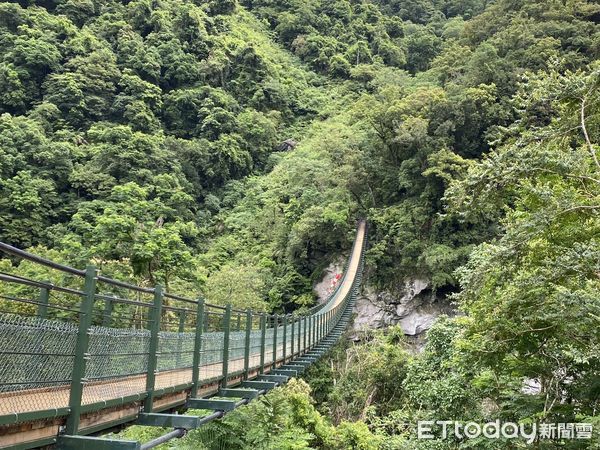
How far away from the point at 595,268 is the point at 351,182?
53.2 ft

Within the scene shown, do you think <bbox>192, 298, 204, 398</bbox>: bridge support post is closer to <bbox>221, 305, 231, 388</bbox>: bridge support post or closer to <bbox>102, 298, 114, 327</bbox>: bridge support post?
<bbox>221, 305, 231, 388</bbox>: bridge support post

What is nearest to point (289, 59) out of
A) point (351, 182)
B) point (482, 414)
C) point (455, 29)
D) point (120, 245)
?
point (455, 29)

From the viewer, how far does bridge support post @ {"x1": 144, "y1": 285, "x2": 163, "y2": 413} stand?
309 cm

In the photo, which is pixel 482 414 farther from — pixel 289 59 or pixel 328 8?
pixel 328 8

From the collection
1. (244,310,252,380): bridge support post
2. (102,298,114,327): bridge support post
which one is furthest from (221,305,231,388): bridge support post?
(102,298,114,327): bridge support post

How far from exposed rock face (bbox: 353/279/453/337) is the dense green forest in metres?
0.47

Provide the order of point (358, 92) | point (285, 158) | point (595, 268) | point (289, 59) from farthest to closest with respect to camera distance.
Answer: point (289, 59) → point (358, 92) → point (285, 158) → point (595, 268)

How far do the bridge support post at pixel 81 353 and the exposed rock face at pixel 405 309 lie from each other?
621 inches

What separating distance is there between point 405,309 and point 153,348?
15.6 metres

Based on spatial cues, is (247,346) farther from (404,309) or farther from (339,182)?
(339,182)

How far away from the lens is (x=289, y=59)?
134ft

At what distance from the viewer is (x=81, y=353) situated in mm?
2340

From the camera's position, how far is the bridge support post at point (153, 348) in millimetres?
3086

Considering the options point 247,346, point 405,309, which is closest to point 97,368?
point 247,346
